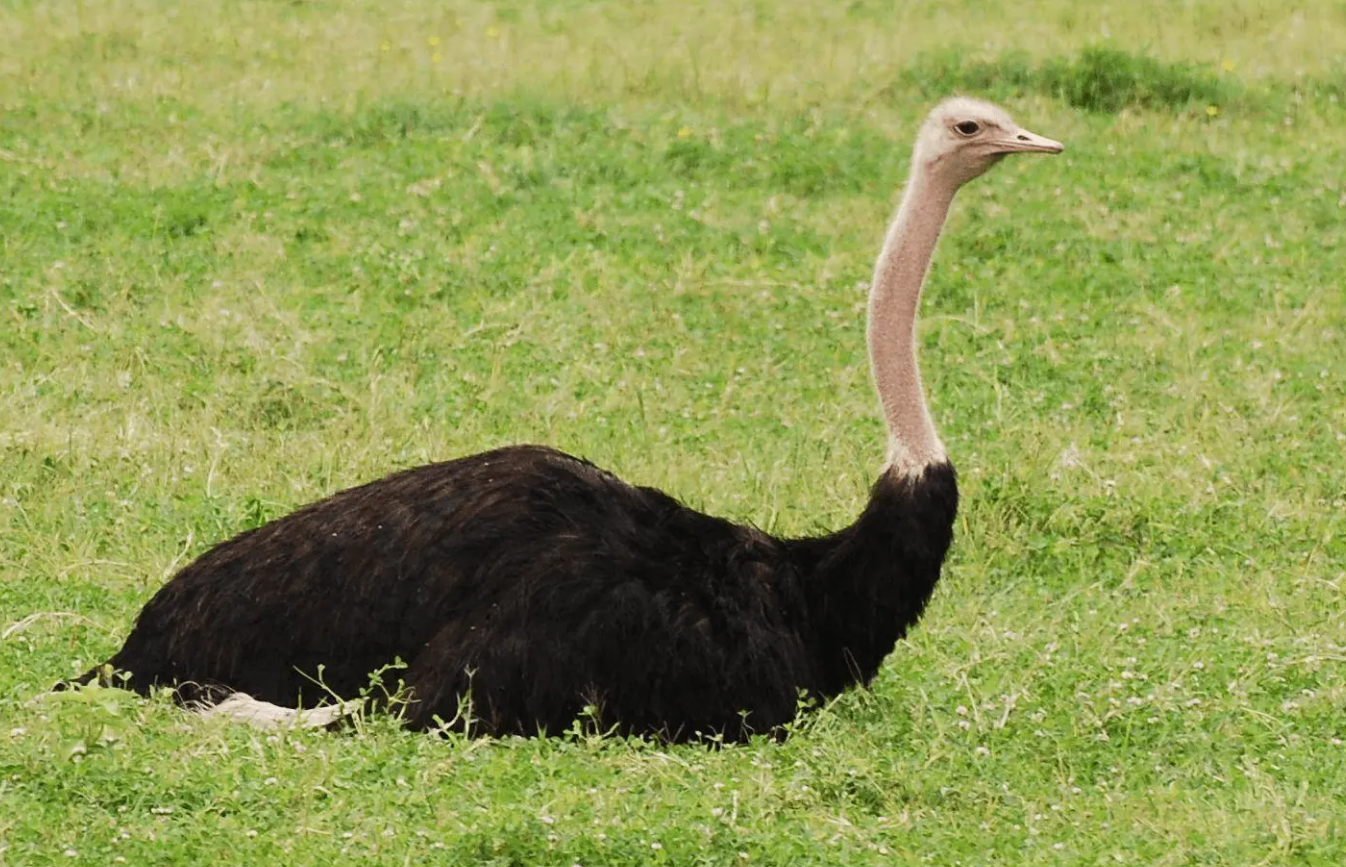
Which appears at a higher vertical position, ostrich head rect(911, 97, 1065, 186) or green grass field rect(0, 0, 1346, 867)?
ostrich head rect(911, 97, 1065, 186)

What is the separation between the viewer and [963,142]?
683 cm

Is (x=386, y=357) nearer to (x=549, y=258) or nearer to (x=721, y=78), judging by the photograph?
(x=549, y=258)

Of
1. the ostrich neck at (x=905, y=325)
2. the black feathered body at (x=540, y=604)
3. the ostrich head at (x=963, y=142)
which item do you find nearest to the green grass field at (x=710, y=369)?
the black feathered body at (x=540, y=604)

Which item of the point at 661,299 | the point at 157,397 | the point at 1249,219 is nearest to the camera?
the point at 157,397

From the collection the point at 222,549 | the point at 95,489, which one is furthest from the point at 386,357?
the point at 222,549

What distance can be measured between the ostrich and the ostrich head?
1.12ft

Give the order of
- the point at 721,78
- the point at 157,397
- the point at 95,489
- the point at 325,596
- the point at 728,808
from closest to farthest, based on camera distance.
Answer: the point at 728,808 < the point at 325,596 < the point at 95,489 < the point at 157,397 < the point at 721,78

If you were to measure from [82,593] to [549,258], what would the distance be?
401cm

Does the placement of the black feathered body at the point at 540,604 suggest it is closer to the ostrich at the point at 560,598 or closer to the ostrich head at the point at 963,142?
the ostrich at the point at 560,598

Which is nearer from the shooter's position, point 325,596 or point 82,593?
point 325,596

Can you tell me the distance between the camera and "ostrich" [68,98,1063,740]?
6.07 meters

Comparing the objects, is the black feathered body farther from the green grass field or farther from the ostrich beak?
the ostrich beak

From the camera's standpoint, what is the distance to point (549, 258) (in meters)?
10.9

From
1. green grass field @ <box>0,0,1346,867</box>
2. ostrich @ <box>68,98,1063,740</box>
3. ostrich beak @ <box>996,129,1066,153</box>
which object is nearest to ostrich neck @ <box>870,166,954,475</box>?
ostrich @ <box>68,98,1063,740</box>
